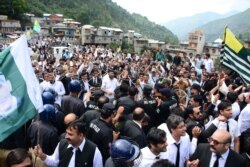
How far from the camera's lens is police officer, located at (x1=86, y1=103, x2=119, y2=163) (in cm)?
492

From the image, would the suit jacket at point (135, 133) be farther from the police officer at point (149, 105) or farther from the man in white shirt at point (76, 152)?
the police officer at point (149, 105)

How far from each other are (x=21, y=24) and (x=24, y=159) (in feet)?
240

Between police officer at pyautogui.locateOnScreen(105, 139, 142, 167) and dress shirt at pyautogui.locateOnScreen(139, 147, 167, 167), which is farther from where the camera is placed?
dress shirt at pyautogui.locateOnScreen(139, 147, 167, 167)

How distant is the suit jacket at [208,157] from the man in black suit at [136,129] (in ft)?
2.99

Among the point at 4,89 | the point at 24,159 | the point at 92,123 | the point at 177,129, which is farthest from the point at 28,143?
the point at 177,129

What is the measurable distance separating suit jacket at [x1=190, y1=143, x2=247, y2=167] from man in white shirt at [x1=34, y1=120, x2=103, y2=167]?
1304mm

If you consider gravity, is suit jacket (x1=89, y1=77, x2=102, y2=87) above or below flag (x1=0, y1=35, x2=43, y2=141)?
below

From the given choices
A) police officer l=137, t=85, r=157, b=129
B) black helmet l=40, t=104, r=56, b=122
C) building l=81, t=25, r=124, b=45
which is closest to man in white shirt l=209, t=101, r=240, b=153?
police officer l=137, t=85, r=157, b=129

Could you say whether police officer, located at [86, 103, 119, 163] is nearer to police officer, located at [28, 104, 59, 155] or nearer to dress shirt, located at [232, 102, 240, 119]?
police officer, located at [28, 104, 59, 155]

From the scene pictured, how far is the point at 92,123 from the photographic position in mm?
5059

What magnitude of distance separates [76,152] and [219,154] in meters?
1.79

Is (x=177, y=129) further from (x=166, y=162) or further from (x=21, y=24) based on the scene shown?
(x=21, y=24)

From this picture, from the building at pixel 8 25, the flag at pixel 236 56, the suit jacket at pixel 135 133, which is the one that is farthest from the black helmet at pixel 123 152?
the building at pixel 8 25

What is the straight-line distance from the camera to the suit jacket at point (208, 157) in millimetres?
4141
